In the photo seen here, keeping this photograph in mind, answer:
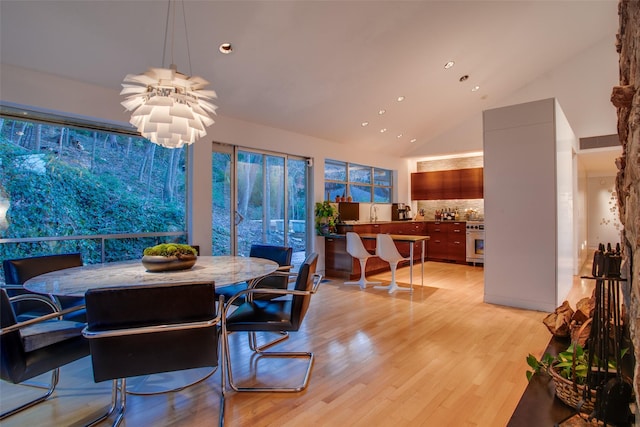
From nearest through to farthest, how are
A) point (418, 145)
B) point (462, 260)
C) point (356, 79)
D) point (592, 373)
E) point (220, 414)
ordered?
point (592, 373), point (220, 414), point (356, 79), point (462, 260), point (418, 145)

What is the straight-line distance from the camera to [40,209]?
11.5 ft

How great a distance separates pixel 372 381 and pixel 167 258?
5.52 ft

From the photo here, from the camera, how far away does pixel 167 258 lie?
7.43ft

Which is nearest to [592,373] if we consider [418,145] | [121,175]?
[121,175]

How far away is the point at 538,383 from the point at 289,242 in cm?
459

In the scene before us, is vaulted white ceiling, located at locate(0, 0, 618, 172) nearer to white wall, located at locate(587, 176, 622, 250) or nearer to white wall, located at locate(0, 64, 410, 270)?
white wall, located at locate(0, 64, 410, 270)

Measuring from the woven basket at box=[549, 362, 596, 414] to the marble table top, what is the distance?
1668 mm

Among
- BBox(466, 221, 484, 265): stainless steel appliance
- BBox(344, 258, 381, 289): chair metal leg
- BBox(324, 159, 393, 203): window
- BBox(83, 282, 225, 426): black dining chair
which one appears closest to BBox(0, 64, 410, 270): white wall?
BBox(324, 159, 393, 203): window

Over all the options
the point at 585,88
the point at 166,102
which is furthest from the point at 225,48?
the point at 585,88

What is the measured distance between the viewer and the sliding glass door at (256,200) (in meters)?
4.93

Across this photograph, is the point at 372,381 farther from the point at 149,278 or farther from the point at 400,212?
the point at 400,212

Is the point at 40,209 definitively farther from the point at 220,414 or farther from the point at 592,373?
the point at 592,373

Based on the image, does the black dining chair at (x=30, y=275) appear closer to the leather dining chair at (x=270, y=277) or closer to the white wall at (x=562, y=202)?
the leather dining chair at (x=270, y=277)

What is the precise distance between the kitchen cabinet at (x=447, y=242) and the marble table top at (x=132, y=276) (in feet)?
20.3
